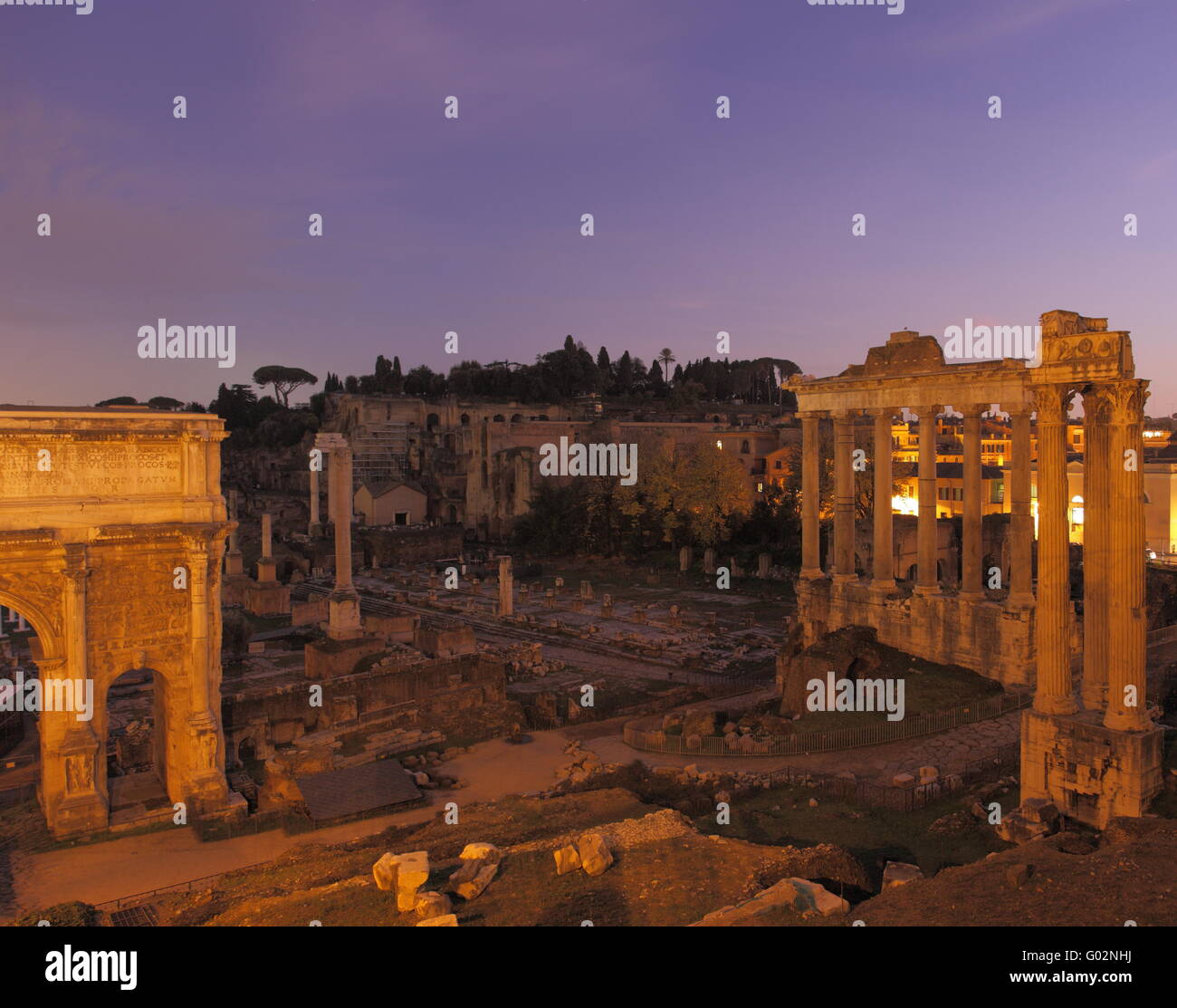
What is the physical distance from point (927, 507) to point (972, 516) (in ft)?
4.31

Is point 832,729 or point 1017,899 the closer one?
point 1017,899

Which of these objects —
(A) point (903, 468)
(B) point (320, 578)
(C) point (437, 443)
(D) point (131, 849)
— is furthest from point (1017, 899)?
(C) point (437, 443)

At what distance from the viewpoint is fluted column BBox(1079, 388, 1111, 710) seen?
1212 centimetres

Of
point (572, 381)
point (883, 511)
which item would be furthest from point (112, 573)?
point (572, 381)

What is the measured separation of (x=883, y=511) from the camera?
22.0m

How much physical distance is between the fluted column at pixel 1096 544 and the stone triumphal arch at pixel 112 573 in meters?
14.1

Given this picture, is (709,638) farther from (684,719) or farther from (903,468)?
(903,468)

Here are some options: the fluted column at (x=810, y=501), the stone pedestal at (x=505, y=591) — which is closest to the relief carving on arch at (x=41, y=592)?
the fluted column at (x=810, y=501)

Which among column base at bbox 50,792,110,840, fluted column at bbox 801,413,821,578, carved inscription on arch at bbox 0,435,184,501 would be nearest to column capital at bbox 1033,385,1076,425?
fluted column at bbox 801,413,821,578

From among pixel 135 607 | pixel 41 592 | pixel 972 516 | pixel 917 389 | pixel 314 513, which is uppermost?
pixel 917 389

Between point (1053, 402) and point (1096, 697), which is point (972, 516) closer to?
point (1096, 697)

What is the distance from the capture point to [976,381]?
1984cm

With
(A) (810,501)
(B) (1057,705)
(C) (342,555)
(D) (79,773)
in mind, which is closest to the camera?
(B) (1057,705)
